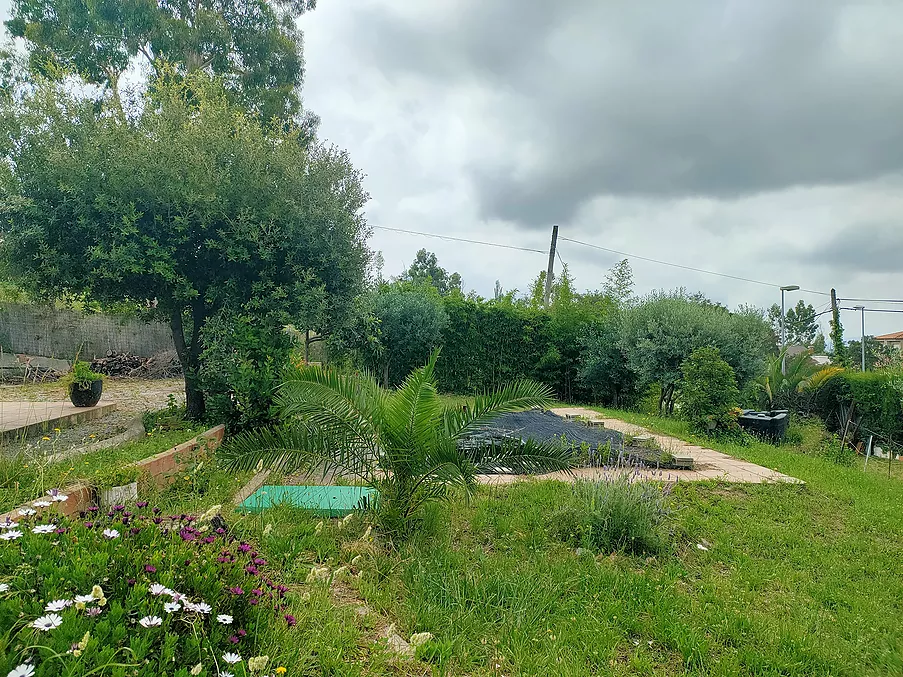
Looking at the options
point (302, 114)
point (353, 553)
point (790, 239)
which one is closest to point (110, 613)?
point (353, 553)

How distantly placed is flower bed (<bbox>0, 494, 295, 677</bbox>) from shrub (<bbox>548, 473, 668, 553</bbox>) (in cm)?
206

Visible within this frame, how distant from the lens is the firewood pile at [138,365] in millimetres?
11953

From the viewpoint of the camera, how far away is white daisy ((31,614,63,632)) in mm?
1048

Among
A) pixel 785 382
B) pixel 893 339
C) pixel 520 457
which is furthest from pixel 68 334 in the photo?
pixel 893 339

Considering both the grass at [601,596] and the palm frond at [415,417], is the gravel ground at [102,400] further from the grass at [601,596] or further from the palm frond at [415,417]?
the grass at [601,596]

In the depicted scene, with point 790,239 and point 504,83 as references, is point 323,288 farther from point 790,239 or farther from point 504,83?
point 790,239

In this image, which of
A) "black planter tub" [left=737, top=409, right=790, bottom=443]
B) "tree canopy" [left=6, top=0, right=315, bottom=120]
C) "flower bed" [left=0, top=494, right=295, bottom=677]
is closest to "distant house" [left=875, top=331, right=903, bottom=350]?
"black planter tub" [left=737, top=409, right=790, bottom=443]

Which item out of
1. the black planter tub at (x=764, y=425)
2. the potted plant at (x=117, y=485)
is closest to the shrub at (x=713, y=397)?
the black planter tub at (x=764, y=425)

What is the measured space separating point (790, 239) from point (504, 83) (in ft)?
26.3

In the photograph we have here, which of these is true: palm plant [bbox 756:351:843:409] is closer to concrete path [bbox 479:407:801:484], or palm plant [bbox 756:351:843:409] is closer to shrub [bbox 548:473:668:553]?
concrete path [bbox 479:407:801:484]

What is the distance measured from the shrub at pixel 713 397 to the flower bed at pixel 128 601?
803 centimetres

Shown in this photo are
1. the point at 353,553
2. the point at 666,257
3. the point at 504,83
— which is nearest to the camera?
the point at 353,553

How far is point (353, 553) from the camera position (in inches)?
105

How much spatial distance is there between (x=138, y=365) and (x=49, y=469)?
10.9 metres
